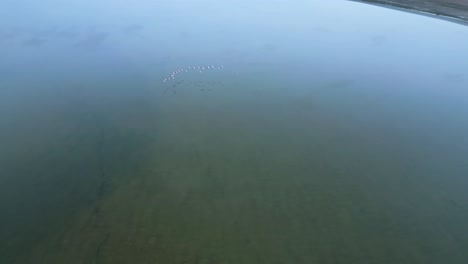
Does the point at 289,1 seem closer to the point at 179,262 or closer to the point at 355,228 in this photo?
the point at 355,228

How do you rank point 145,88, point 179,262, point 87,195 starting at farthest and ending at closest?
point 145,88
point 87,195
point 179,262

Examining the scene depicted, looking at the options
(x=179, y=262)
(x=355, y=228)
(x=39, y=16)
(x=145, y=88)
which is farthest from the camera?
(x=39, y=16)

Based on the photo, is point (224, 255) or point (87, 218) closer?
point (224, 255)

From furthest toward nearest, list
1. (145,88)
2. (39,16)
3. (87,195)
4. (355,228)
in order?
(39,16) → (145,88) → (87,195) → (355,228)

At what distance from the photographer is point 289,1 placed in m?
9.40

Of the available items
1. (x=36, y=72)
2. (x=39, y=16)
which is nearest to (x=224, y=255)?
(x=36, y=72)

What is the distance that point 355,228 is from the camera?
3.23 metres

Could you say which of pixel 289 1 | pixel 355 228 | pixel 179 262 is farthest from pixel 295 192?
pixel 289 1

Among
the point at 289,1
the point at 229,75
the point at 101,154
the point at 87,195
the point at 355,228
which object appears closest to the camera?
the point at 355,228

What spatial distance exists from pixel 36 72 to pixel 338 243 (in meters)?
5.10

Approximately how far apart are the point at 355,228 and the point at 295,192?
67 cm

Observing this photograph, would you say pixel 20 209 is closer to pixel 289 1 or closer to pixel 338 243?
pixel 338 243

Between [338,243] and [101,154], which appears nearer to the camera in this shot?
[338,243]

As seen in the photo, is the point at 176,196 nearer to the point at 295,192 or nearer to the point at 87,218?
the point at 87,218
